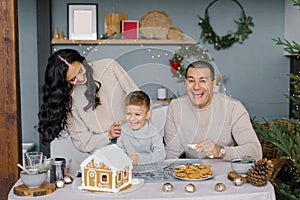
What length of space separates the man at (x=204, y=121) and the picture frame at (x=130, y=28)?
208 cm

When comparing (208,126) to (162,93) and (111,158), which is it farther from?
(162,93)

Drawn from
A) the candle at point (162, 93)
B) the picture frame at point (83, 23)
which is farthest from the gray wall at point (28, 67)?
the candle at point (162, 93)

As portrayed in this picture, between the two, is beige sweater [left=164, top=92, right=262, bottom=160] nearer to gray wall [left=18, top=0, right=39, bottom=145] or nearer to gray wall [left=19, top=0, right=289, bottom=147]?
gray wall [left=19, top=0, right=289, bottom=147]

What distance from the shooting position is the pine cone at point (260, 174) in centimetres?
199

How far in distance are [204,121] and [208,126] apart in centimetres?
4

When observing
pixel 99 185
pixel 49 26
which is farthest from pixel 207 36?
pixel 99 185

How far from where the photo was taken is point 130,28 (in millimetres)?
4703

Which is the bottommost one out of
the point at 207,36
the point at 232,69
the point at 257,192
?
the point at 257,192

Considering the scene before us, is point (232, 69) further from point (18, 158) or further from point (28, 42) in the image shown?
point (18, 158)

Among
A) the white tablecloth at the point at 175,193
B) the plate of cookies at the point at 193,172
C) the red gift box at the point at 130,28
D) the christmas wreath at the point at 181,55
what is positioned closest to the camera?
the white tablecloth at the point at 175,193

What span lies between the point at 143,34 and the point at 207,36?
0.69 metres

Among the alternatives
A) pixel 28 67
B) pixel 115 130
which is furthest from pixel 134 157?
pixel 28 67

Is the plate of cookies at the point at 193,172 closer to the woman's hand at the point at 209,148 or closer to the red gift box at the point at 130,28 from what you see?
the woman's hand at the point at 209,148

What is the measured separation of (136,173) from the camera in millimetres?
2215
